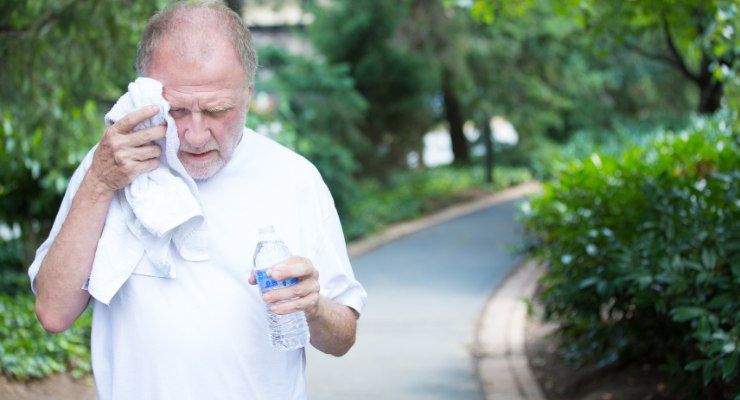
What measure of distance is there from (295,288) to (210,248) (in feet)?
0.94

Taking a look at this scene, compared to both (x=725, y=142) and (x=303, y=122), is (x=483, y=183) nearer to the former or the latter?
(x=303, y=122)

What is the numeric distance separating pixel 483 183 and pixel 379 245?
32.0ft

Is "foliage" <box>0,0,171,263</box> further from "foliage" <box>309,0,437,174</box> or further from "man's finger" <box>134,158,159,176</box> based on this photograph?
"foliage" <box>309,0,437,174</box>

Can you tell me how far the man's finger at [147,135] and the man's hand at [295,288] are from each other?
1.29 feet

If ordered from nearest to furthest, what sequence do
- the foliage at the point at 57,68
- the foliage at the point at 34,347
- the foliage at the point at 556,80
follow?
1. the foliage at the point at 34,347
2. the foliage at the point at 57,68
3. the foliage at the point at 556,80

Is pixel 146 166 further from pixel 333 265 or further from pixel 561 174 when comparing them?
pixel 561 174

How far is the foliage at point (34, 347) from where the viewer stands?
5938 mm

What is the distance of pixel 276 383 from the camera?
8.31ft

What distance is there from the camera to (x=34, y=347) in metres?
6.30

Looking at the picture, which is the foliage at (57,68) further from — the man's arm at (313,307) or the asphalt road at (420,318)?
the man's arm at (313,307)

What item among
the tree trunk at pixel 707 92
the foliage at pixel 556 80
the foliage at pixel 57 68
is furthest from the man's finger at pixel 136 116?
the foliage at pixel 556 80

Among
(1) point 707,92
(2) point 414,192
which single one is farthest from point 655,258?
(2) point 414,192

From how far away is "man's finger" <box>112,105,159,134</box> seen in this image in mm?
2332

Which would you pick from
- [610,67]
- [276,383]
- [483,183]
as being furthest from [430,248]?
[610,67]
